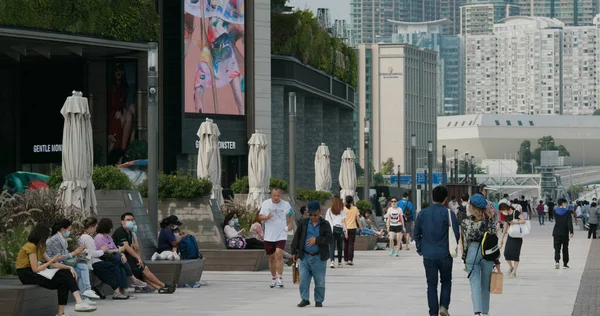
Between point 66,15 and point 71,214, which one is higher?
point 66,15

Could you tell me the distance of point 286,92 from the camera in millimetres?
60781

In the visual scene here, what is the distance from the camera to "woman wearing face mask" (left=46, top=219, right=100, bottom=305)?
684 inches

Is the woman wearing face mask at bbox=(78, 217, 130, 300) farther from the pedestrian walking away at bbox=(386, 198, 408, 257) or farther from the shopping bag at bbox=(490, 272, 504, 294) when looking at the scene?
the pedestrian walking away at bbox=(386, 198, 408, 257)

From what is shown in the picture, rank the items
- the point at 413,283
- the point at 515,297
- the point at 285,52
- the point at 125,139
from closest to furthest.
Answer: the point at 515,297 < the point at 413,283 < the point at 125,139 < the point at 285,52

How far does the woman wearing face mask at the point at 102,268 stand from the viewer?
741 inches

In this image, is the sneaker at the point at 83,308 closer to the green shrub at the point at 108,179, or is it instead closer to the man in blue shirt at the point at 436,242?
the man in blue shirt at the point at 436,242

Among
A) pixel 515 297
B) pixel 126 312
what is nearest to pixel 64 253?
pixel 126 312

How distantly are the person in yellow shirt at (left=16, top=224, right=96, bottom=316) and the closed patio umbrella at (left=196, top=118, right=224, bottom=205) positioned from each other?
16.1 meters

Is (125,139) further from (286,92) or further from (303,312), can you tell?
(303,312)

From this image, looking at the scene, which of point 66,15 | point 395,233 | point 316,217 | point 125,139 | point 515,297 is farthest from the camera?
point 125,139

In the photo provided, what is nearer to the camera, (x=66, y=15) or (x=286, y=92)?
(x=66, y=15)

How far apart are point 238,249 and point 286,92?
33.9 meters

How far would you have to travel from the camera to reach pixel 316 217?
61.9 ft

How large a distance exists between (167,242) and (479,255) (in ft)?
25.1
